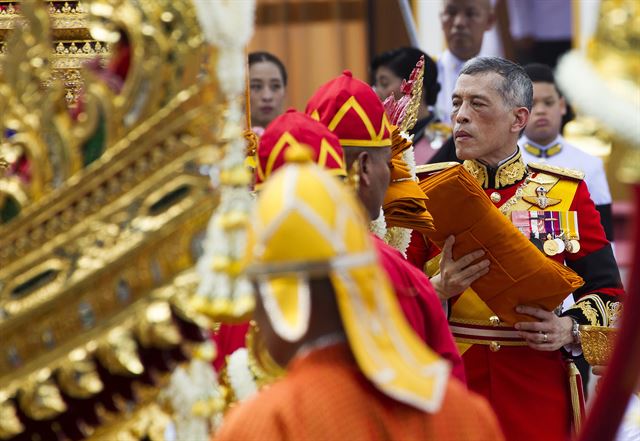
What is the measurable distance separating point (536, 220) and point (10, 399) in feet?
7.74

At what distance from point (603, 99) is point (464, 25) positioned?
446cm

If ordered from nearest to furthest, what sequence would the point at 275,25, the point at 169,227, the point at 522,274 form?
the point at 169,227, the point at 522,274, the point at 275,25

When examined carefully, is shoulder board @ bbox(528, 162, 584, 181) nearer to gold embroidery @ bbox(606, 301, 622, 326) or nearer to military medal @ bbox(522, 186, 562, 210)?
military medal @ bbox(522, 186, 562, 210)

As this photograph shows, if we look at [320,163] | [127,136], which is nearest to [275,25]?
[320,163]

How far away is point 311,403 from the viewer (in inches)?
90.9

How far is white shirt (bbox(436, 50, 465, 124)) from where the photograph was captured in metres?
6.46

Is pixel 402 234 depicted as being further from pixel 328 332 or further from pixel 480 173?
pixel 328 332

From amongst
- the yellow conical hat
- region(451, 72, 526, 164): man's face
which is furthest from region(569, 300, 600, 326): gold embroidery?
the yellow conical hat

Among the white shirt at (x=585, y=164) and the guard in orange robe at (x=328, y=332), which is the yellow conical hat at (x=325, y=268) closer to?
the guard in orange robe at (x=328, y=332)

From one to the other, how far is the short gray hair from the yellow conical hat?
7.81ft

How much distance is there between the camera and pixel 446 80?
6590mm

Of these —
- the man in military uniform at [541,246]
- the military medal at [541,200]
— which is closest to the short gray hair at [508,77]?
the man in military uniform at [541,246]

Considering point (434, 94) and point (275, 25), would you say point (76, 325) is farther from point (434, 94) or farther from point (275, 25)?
point (275, 25)

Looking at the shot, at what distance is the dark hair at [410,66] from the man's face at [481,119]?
1495mm
